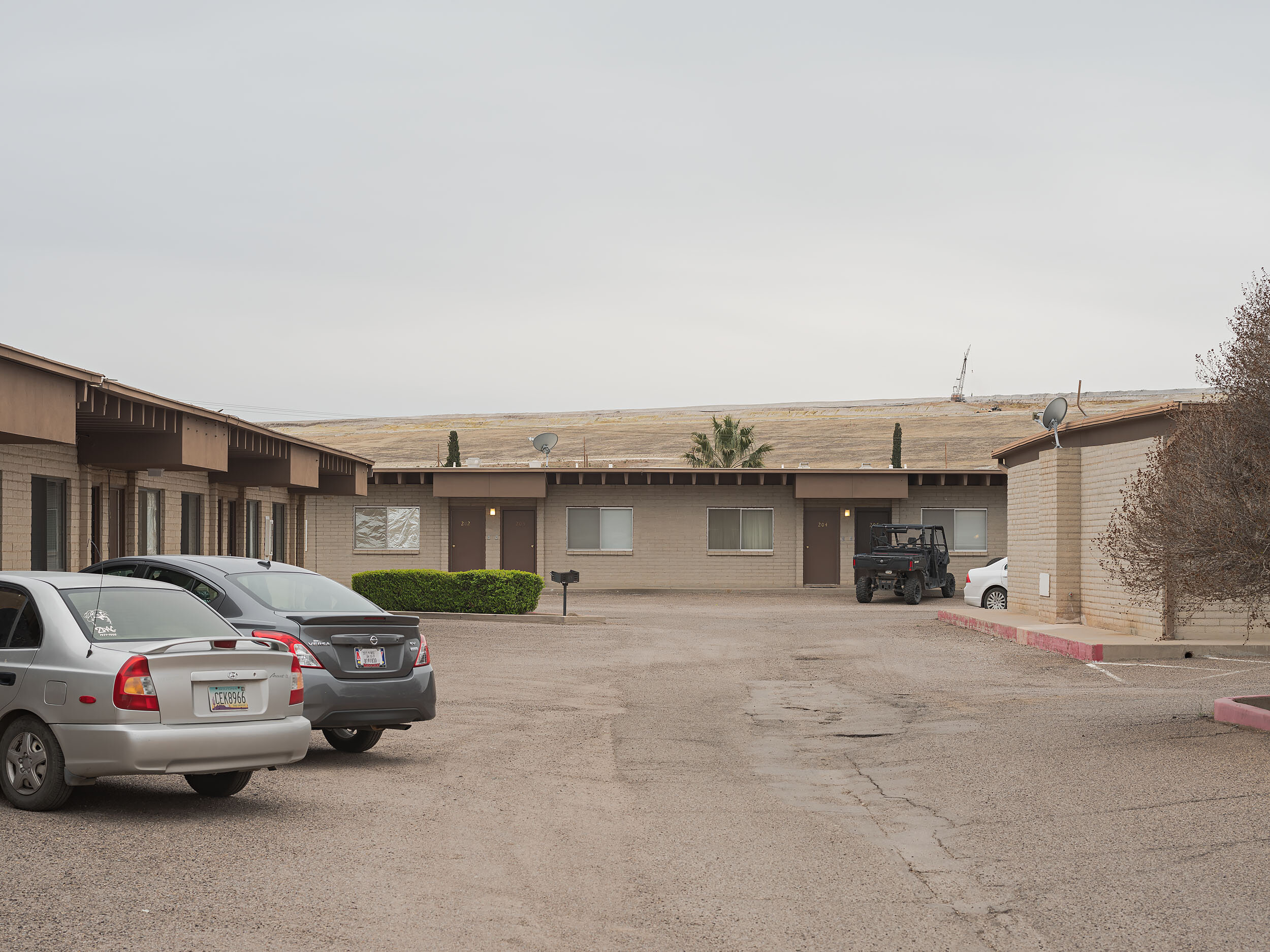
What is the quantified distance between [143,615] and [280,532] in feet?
75.9

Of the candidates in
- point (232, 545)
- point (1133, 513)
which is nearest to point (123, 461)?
point (232, 545)

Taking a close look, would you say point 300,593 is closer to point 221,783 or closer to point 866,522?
point 221,783

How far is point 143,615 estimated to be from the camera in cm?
802

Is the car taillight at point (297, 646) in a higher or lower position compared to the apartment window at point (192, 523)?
lower

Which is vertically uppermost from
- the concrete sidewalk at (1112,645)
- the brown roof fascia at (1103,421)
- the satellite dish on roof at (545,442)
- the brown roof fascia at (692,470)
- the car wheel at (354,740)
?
the satellite dish on roof at (545,442)

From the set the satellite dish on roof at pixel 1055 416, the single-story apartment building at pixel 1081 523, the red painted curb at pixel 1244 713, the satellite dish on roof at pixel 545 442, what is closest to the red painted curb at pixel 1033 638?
the single-story apartment building at pixel 1081 523

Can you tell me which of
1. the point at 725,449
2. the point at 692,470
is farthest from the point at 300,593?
Answer: the point at 725,449

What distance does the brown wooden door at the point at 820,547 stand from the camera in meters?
38.7

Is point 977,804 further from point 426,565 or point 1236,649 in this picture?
point 426,565

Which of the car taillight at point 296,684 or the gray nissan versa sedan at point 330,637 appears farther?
the gray nissan versa sedan at point 330,637

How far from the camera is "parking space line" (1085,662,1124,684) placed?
16.1 m

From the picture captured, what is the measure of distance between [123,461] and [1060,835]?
1551 centimetres

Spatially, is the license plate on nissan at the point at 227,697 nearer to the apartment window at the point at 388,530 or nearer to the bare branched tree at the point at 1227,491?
the bare branched tree at the point at 1227,491

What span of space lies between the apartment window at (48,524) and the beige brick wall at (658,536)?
1989cm
